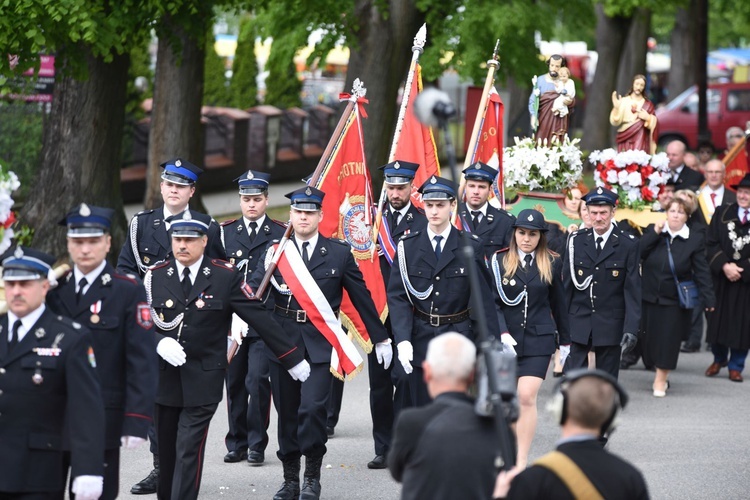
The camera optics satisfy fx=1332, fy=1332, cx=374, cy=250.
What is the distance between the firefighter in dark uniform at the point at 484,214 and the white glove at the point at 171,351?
4.00 metres

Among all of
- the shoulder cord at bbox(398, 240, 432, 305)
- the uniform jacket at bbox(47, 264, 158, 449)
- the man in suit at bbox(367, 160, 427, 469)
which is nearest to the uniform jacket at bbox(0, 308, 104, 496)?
the uniform jacket at bbox(47, 264, 158, 449)

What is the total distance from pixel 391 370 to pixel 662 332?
3.97m

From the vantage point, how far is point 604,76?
28.9 metres

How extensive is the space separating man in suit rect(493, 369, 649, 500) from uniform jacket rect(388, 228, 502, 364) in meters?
4.05

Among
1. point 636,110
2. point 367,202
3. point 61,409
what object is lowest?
point 61,409

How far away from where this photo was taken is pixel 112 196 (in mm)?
17438

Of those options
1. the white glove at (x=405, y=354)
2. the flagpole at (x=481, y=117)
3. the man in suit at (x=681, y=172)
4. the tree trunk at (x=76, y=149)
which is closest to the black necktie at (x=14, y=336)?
the white glove at (x=405, y=354)

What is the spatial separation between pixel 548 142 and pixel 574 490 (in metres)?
9.68

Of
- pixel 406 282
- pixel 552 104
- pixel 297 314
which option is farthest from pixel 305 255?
pixel 552 104

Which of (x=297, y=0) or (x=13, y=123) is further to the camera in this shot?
(x=13, y=123)

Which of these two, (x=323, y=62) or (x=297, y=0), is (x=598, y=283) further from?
(x=323, y=62)

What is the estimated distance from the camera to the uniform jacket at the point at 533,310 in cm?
995

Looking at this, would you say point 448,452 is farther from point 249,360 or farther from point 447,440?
point 249,360

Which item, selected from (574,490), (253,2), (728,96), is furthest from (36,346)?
(728,96)
